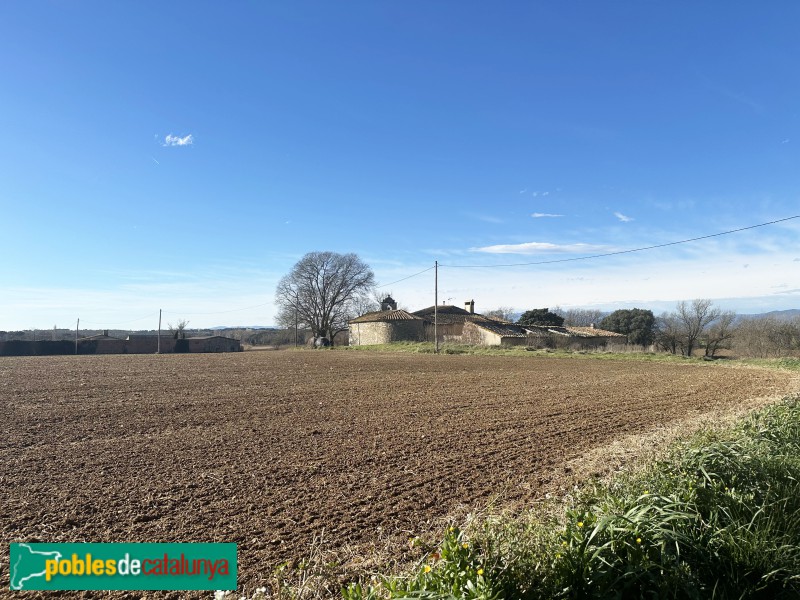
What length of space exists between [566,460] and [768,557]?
4.07 meters

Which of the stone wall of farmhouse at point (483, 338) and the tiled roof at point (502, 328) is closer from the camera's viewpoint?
the stone wall of farmhouse at point (483, 338)

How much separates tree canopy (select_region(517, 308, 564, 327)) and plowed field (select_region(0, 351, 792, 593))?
53.8 meters

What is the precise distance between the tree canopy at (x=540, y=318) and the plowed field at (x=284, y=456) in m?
53.8

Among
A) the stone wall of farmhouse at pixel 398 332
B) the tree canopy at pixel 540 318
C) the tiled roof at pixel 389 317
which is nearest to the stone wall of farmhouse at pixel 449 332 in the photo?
the stone wall of farmhouse at pixel 398 332

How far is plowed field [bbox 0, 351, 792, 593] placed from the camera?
4.82 metres

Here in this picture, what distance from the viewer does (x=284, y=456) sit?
24.6ft

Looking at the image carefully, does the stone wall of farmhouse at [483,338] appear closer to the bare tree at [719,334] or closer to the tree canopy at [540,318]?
the tree canopy at [540,318]

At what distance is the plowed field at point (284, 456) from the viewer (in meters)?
4.82

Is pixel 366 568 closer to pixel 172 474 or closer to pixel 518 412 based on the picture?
pixel 172 474

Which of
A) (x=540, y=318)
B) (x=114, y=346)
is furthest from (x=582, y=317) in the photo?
(x=114, y=346)

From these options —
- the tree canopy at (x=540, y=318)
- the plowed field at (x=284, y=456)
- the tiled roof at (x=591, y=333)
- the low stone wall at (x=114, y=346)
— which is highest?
the tree canopy at (x=540, y=318)

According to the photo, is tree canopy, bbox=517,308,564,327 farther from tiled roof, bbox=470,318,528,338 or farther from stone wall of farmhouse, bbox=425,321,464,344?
stone wall of farmhouse, bbox=425,321,464,344

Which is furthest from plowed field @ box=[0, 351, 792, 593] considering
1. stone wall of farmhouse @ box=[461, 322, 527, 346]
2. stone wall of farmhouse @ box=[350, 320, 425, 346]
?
stone wall of farmhouse @ box=[350, 320, 425, 346]

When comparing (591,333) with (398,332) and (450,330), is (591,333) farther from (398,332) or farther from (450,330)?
(398,332)
